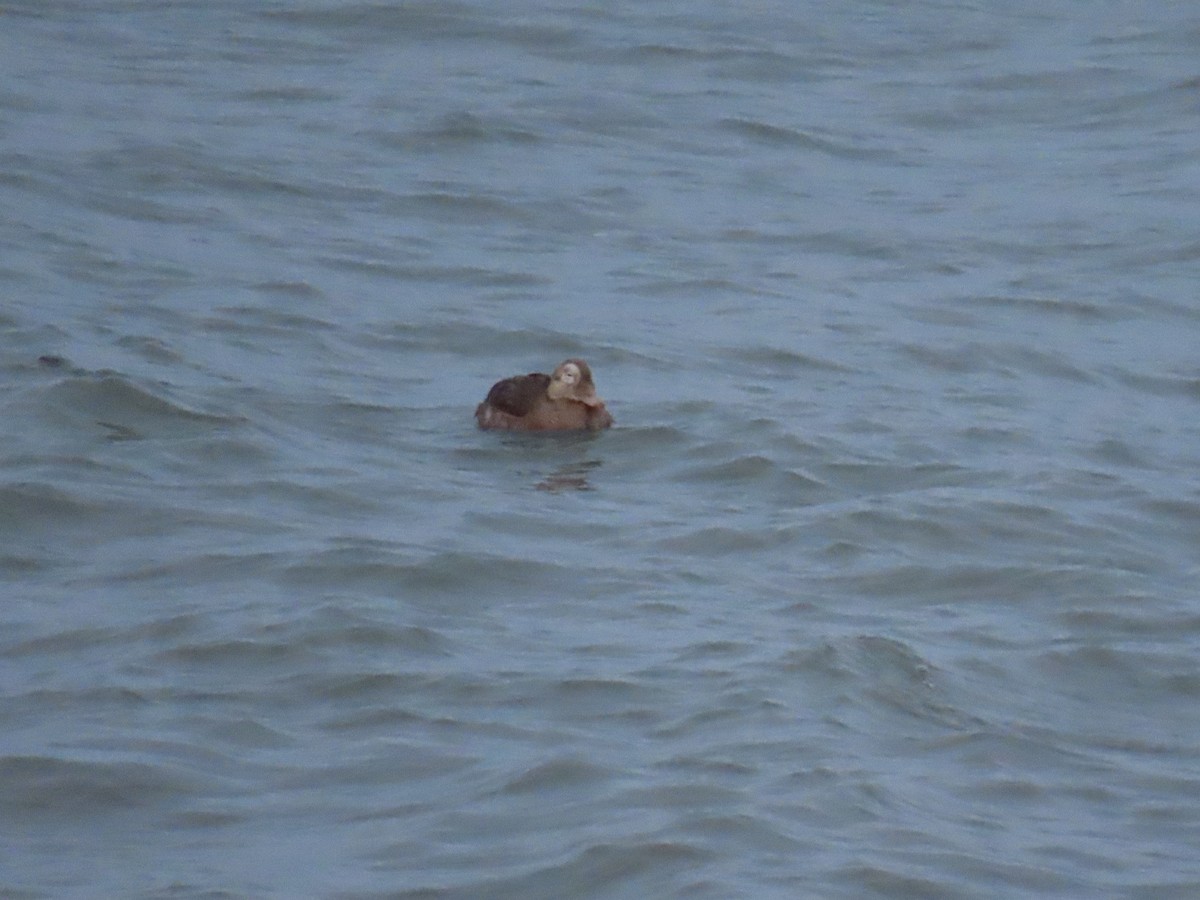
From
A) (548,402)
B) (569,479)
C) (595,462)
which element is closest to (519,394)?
(548,402)

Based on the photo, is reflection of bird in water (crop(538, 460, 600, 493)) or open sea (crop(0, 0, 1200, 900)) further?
reflection of bird in water (crop(538, 460, 600, 493))

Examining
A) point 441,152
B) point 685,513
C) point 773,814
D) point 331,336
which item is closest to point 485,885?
point 773,814

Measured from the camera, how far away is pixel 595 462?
11.7m

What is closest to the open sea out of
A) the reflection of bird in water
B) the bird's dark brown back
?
the reflection of bird in water

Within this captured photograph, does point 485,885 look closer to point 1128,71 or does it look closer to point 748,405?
point 748,405

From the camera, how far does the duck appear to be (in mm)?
11930

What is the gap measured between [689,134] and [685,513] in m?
9.00

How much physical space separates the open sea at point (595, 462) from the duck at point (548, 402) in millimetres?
121

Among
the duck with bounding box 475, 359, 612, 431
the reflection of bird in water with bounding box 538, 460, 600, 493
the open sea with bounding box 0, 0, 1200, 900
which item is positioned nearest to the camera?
the open sea with bounding box 0, 0, 1200, 900

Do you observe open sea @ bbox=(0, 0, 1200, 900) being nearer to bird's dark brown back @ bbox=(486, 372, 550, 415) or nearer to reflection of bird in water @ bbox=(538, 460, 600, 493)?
Result: reflection of bird in water @ bbox=(538, 460, 600, 493)

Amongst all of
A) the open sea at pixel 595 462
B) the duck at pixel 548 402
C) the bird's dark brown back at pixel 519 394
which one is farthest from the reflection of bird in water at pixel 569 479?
the bird's dark brown back at pixel 519 394

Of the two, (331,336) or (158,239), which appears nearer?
(331,336)

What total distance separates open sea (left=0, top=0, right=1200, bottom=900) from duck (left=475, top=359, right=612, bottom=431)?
0.40ft

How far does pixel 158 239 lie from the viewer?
15.4 m
